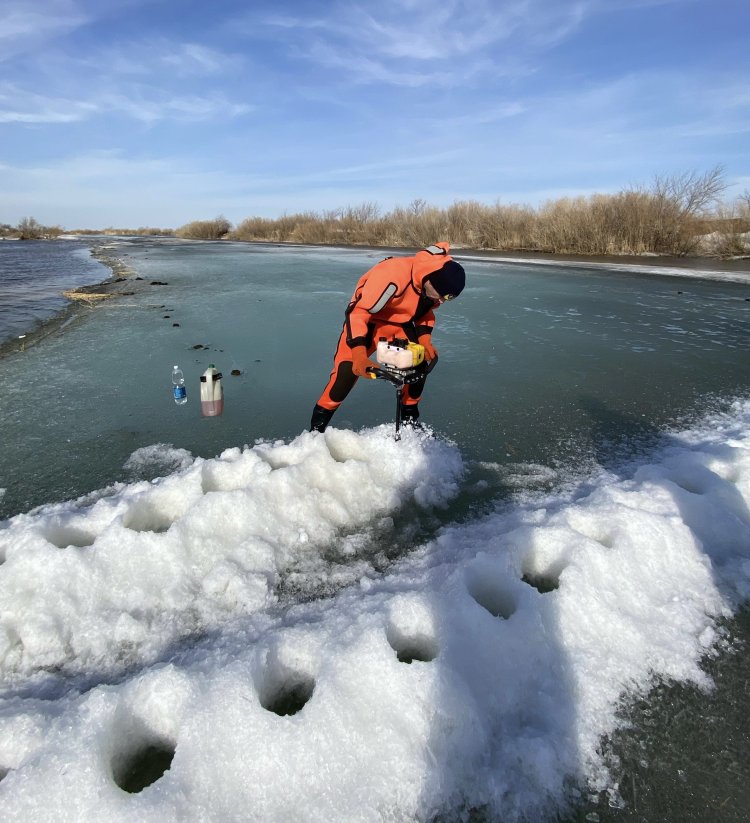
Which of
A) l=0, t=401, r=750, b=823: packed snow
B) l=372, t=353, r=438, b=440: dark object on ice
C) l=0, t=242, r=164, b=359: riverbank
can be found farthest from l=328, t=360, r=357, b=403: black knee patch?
l=0, t=242, r=164, b=359: riverbank

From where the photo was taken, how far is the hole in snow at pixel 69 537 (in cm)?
247

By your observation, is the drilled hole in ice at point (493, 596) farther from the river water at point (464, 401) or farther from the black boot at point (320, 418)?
the black boot at point (320, 418)

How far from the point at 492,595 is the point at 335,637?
80 centimetres

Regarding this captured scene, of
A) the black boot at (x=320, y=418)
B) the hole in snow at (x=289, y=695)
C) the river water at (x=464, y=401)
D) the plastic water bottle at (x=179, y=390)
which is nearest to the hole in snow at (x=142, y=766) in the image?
the hole in snow at (x=289, y=695)

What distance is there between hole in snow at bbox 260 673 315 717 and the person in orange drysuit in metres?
2.06

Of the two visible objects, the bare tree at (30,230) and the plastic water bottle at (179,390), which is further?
the bare tree at (30,230)

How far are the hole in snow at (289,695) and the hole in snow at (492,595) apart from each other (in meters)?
0.85

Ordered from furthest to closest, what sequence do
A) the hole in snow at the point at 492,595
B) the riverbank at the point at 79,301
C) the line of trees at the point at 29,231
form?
the line of trees at the point at 29,231, the riverbank at the point at 79,301, the hole in snow at the point at 492,595

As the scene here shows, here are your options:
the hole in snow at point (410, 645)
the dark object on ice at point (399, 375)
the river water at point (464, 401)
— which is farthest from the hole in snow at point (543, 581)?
the dark object on ice at point (399, 375)

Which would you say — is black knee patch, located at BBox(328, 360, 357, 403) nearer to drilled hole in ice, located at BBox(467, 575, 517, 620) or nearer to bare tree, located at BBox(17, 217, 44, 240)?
drilled hole in ice, located at BBox(467, 575, 517, 620)

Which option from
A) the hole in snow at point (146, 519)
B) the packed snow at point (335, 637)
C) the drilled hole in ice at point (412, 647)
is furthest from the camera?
the hole in snow at point (146, 519)

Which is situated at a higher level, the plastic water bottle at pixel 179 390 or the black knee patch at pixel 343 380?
the black knee patch at pixel 343 380

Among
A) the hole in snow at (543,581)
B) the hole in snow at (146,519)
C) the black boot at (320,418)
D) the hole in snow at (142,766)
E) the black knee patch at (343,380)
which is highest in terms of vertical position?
the black knee patch at (343,380)

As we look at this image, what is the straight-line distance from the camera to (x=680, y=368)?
234 inches
